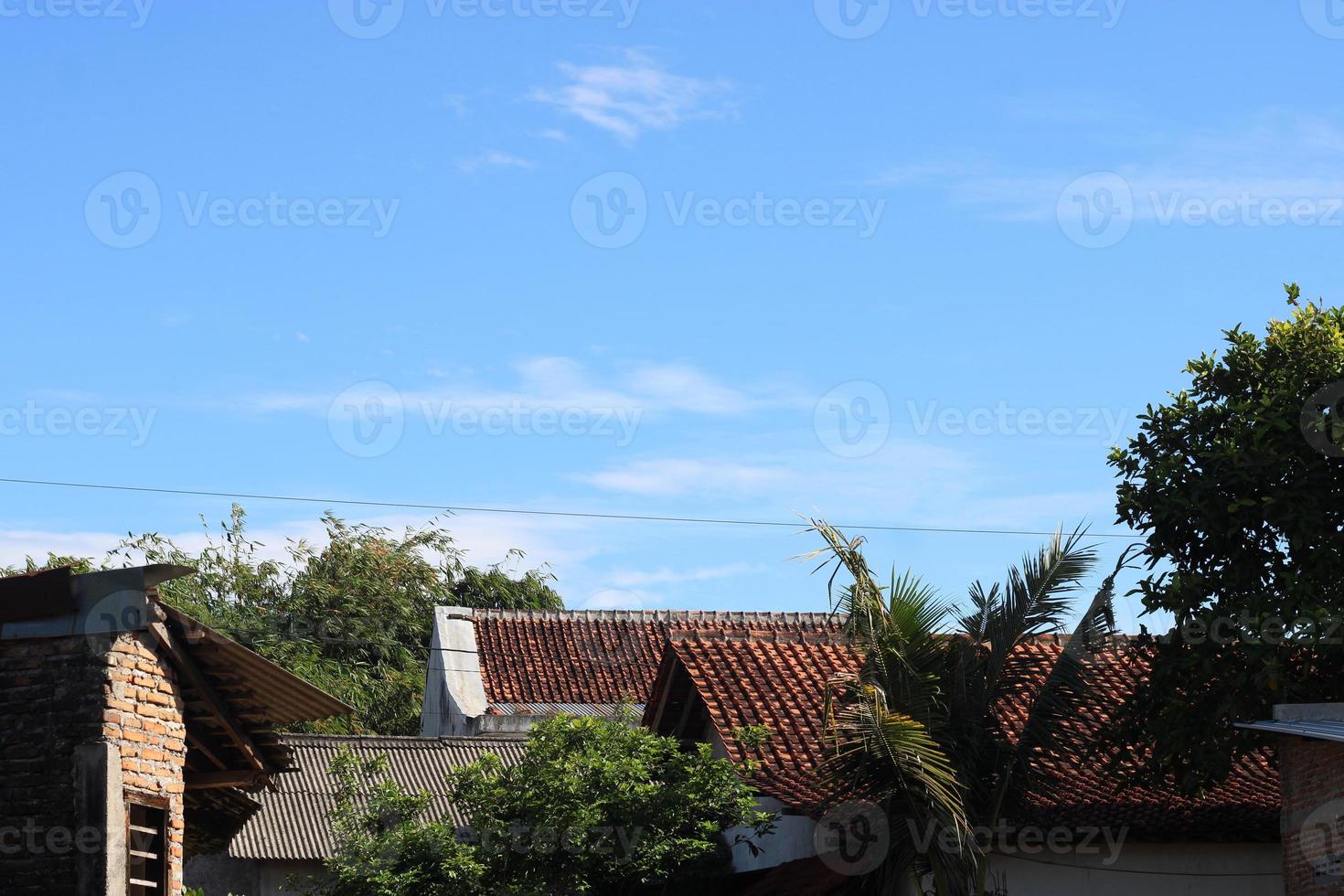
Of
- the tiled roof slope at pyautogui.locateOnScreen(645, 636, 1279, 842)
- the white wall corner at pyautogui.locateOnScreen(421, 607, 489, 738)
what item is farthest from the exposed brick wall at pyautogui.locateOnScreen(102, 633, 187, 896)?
the white wall corner at pyautogui.locateOnScreen(421, 607, 489, 738)

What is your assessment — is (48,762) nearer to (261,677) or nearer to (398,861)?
(261,677)

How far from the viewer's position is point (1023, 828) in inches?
597

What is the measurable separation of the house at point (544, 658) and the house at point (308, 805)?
1.38 m

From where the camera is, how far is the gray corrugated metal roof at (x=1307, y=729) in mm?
12098

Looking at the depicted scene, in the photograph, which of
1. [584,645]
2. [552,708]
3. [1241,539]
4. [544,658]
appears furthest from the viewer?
[584,645]

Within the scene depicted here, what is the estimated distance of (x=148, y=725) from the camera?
33.2 ft

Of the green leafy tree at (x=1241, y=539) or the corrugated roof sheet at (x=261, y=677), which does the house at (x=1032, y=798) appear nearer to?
the green leafy tree at (x=1241, y=539)

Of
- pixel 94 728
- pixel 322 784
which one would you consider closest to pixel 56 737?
pixel 94 728

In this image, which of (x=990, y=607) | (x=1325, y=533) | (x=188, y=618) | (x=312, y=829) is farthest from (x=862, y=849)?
(x=312, y=829)

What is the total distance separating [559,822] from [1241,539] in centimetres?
734

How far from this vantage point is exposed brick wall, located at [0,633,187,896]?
9500 mm

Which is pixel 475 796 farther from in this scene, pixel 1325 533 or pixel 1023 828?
pixel 1325 533

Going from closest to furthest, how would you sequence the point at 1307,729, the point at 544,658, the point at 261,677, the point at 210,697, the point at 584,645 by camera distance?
the point at 261,677 < the point at 210,697 < the point at 1307,729 < the point at 544,658 < the point at 584,645

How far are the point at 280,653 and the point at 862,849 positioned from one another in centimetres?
2585
